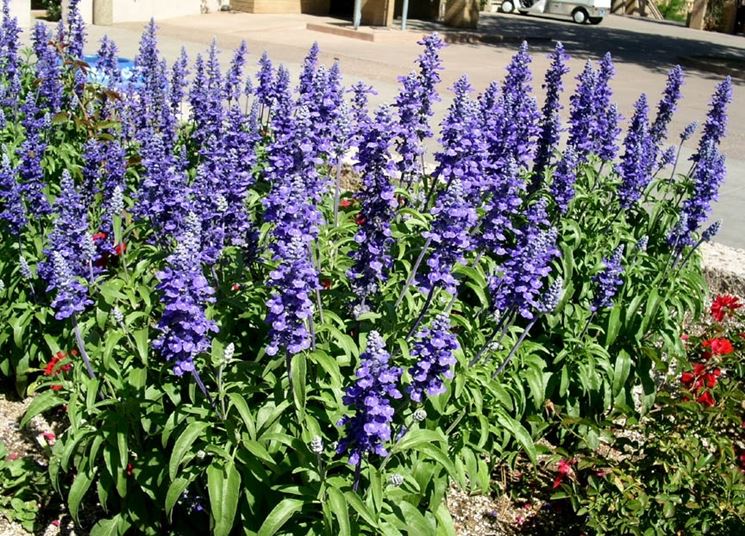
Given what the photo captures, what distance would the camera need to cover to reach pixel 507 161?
16.7ft

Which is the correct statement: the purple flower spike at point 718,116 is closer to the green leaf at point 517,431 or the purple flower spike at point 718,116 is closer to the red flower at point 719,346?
the red flower at point 719,346

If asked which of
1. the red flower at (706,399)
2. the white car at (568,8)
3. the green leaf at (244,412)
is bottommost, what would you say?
the red flower at (706,399)

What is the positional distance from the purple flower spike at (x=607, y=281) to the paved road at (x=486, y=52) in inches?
208

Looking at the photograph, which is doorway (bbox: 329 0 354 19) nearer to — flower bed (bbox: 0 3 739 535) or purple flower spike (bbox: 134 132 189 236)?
flower bed (bbox: 0 3 739 535)

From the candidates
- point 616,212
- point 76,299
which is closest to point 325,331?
point 76,299

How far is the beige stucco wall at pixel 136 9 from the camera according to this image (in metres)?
25.1

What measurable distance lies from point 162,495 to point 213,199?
56.5 inches

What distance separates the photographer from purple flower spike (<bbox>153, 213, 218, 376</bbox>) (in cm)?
341

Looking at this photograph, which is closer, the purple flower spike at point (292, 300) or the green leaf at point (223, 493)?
the purple flower spike at point (292, 300)

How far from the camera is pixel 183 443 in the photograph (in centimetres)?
365

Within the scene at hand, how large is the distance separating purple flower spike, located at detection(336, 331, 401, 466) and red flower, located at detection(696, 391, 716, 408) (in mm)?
2047

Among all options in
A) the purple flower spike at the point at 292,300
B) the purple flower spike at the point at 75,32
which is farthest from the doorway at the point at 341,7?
the purple flower spike at the point at 292,300

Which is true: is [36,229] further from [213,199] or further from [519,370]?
A: [519,370]

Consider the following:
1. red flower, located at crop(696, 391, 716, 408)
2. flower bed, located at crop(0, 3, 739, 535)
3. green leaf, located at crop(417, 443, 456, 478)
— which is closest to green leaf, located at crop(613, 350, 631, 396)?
flower bed, located at crop(0, 3, 739, 535)
